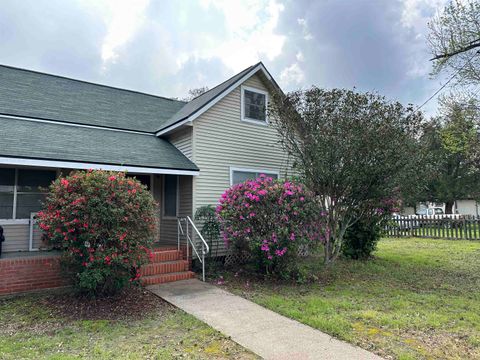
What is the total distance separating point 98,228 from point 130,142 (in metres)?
4.38

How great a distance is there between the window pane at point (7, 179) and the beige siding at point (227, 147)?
445cm

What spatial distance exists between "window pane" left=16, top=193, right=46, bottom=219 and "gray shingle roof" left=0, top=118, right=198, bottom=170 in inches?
61.3

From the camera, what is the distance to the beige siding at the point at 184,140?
31.7 feet

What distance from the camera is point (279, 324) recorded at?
198 inches

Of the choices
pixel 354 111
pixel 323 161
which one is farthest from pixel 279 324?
pixel 354 111

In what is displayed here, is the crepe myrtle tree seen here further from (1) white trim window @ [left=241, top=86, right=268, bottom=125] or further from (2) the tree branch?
→ (2) the tree branch

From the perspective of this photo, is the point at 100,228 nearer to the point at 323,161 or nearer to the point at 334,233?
the point at 323,161

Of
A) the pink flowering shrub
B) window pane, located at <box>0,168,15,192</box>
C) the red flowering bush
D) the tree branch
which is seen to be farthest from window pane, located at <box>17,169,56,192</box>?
the tree branch

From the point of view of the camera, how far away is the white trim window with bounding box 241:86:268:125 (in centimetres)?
1075

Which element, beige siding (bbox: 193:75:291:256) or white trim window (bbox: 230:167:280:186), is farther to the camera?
white trim window (bbox: 230:167:280:186)

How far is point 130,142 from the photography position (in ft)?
31.3

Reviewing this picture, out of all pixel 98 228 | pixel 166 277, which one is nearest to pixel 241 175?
pixel 166 277

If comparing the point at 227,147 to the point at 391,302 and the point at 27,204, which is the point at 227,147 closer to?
the point at 27,204

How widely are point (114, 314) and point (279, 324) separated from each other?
273 cm
